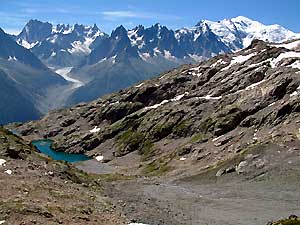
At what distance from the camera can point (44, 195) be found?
59469mm

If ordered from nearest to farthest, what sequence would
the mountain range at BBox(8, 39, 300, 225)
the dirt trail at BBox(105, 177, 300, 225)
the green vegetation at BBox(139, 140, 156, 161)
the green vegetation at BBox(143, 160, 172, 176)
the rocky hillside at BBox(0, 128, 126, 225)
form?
the rocky hillside at BBox(0, 128, 126, 225) → the dirt trail at BBox(105, 177, 300, 225) → the mountain range at BBox(8, 39, 300, 225) → the green vegetation at BBox(143, 160, 172, 176) → the green vegetation at BBox(139, 140, 156, 161)

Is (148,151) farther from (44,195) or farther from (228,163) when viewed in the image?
(44,195)

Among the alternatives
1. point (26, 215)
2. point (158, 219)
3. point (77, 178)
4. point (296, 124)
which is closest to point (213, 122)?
point (296, 124)

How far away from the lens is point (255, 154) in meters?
104

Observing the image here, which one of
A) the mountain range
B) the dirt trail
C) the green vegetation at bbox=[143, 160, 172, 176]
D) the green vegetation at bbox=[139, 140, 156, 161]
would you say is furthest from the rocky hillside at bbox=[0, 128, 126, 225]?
the green vegetation at bbox=[139, 140, 156, 161]

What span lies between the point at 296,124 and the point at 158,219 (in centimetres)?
7780

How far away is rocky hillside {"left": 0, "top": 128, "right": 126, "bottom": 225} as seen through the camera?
49.7 meters

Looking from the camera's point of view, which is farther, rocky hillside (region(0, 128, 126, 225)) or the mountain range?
the mountain range

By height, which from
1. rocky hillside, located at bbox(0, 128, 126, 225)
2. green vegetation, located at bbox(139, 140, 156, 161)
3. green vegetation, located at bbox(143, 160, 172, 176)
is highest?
green vegetation, located at bbox(139, 140, 156, 161)

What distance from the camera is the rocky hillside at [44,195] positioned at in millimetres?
49656

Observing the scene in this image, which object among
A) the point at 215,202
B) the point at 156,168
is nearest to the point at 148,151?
the point at 156,168

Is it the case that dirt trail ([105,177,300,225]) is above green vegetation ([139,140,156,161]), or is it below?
below

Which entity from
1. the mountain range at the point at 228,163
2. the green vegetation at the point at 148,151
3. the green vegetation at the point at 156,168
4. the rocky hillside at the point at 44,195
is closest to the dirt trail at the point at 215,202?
the mountain range at the point at 228,163

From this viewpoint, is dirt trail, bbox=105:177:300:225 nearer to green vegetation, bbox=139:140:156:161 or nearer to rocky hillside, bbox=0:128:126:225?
rocky hillside, bbox=0:128:126:225
